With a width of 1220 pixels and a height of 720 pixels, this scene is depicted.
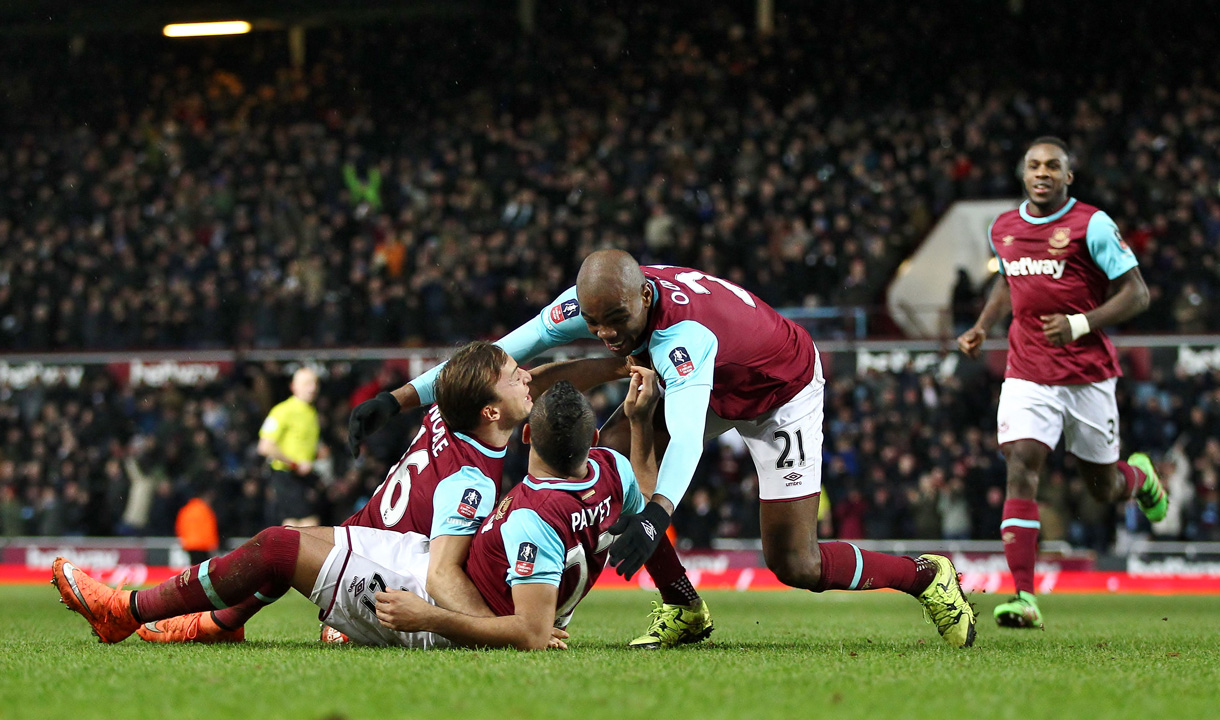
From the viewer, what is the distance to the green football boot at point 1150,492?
7379 mm

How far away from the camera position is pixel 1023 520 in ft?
21.8

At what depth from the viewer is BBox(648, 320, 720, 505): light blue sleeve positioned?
4.63 m

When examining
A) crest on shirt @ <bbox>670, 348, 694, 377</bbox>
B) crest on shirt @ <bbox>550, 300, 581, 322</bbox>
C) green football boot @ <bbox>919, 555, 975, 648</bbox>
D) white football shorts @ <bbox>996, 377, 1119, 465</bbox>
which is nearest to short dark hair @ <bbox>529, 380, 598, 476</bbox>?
crest on shirt @ <bbox>670, 348, 694, 377</bbox>

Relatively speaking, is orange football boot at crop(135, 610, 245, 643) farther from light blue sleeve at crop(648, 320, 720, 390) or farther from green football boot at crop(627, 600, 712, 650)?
light blue sleeve at crop(648, 320, 720, 390)

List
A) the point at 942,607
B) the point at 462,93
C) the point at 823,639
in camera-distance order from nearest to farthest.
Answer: the point at 942,607, the point at 823,639, the point at 462,93

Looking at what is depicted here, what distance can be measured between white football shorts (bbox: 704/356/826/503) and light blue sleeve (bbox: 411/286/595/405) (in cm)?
70

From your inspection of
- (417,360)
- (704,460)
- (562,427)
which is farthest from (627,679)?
(417,360)

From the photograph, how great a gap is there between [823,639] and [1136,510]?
10329 mm

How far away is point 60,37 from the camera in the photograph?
26078mm

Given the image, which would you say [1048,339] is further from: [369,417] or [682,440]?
[369,417]

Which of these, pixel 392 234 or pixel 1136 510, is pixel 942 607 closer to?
pixel 1136 510

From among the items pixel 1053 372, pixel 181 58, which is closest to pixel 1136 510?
pixel 1053 372

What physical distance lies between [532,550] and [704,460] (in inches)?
476

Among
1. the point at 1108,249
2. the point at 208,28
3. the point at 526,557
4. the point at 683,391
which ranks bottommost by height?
the point at 526,557
